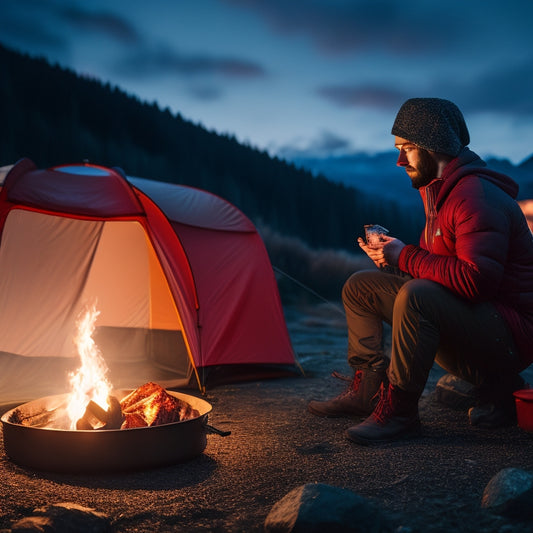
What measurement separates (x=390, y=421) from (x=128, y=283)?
350 centimetres

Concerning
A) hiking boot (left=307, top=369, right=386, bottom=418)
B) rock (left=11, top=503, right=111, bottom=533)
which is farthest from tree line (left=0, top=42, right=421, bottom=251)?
rock (left=11, top=503, right=111, bottom=533)

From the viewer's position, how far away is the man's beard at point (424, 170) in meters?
3.07

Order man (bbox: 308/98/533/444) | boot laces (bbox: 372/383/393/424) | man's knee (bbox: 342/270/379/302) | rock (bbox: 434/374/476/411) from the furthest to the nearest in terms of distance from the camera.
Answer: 1. rock (bbox: 434/374/476/411)
2. man's knee (bbox: 342/270/379/302)
3. boot laces (bbox: 372/383/393/424)
4. man (bbox: 308/98/533/444)

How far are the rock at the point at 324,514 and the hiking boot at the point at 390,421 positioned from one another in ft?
3.06

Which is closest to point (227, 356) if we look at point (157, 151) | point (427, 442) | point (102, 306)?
point (102, 306)

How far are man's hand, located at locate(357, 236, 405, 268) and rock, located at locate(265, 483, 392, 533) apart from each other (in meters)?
1.34

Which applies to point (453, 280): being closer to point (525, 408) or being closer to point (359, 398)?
point (525, 408)

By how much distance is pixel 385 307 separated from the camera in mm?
3332

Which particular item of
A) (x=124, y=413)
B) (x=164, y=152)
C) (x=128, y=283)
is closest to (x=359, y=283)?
(x=124, y=413)

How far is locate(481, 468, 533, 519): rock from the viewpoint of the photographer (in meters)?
2.07

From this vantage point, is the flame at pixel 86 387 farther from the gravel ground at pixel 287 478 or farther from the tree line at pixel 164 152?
the tree line at pixel 164 152

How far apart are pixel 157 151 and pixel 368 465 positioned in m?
36.0

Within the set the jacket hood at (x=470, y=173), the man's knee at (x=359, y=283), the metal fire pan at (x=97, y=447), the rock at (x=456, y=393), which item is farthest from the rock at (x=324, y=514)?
the rock at (x=456, y=393)

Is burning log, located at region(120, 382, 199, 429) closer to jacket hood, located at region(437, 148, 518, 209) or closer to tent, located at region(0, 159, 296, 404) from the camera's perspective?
tent, located at region(0, 159, 296, 404)
